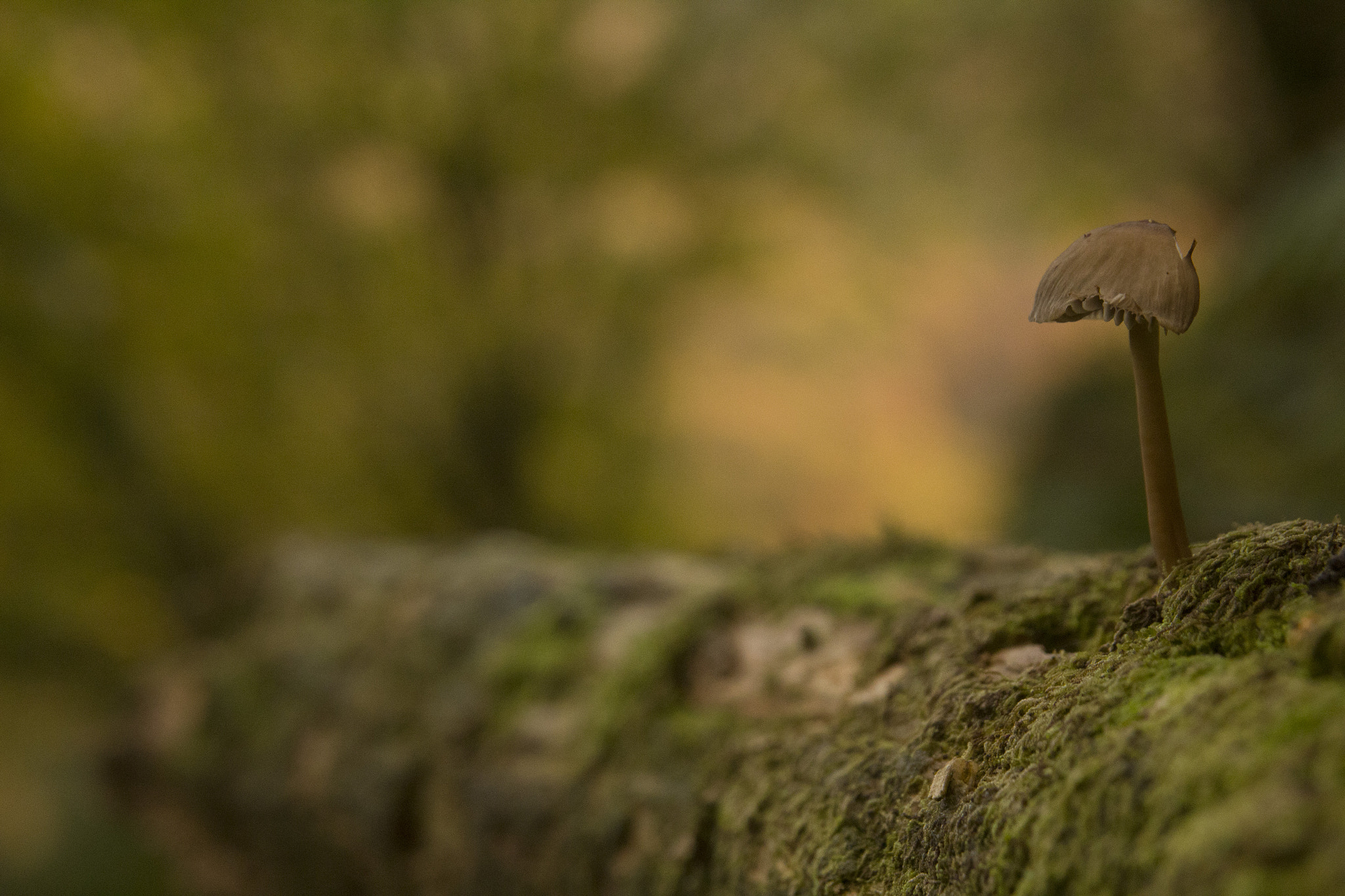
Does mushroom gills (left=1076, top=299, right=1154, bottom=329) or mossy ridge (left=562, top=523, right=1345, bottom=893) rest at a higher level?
mushroom gills (left=1076, top=299, right=1154, bottom=329)

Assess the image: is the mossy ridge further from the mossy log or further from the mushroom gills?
the mushroom gills

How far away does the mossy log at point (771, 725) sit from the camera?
2.41ft

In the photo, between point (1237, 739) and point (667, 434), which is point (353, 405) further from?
point (1237, 739)

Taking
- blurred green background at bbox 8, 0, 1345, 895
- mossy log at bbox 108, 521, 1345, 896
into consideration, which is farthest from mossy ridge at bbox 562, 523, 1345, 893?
blurred green background at bbox 8, 0, 1345, 895

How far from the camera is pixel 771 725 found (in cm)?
166

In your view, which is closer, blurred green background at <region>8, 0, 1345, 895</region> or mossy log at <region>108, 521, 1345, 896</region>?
mossy log at <region>108, 521, 1345, 896</region>

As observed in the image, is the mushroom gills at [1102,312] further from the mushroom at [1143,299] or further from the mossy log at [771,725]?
the mossy log at [771,725]

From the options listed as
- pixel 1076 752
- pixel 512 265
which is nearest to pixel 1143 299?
pixel 1076 752

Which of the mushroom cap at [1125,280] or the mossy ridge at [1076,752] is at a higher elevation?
the mushroom cap at [1125,280]

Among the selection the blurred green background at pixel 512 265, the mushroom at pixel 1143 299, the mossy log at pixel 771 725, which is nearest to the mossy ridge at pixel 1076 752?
the mossy log at pixel 771 725

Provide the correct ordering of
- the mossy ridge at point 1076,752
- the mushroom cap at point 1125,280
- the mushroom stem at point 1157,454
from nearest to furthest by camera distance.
A: the mossy ridge at point 1076,752, the mushroom cap at point 1125,280, the mushroom stem at point 1157,454

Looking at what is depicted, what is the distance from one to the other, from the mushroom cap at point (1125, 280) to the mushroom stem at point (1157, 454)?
0.11 ft

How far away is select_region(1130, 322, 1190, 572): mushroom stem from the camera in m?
0.97

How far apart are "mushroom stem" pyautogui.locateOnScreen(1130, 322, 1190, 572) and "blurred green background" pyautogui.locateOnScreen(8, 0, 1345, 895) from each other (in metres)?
3.95
